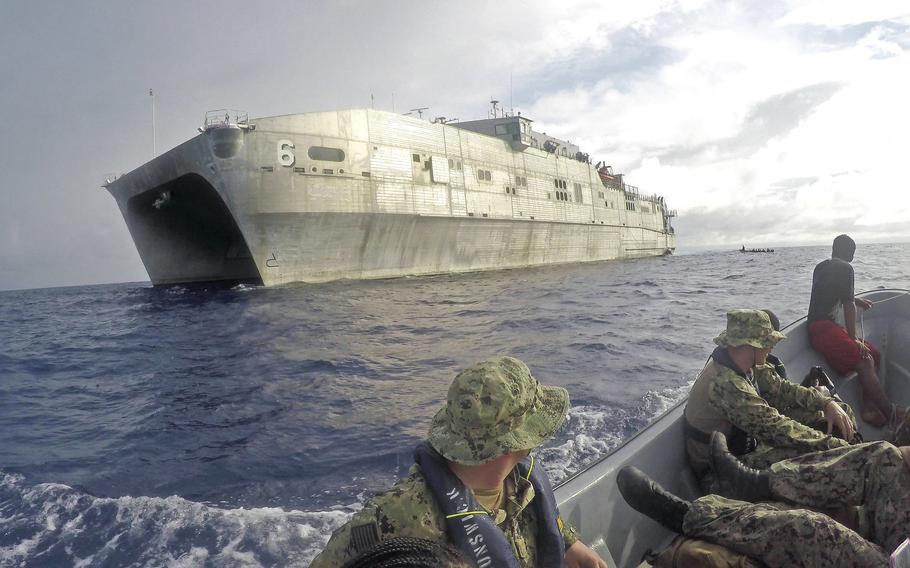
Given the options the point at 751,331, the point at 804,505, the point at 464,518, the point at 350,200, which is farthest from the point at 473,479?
the point at 350,200

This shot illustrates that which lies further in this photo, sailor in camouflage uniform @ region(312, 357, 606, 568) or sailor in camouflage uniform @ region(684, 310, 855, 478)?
sailor in camouflage uniform @ region(684, 310, 855, 478)

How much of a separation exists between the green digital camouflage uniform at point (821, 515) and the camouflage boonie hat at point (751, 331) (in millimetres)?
791

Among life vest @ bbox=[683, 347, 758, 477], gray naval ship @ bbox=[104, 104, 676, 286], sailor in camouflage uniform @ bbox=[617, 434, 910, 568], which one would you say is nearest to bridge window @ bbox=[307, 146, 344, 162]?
gray naval ship @ bbox=[104, 104, 676, 286]

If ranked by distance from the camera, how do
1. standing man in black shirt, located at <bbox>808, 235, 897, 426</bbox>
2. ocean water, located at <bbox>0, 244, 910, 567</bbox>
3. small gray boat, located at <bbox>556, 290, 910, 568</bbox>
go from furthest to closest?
1. standing man in black shirt, located at <bbox>808, 235, 897, 426</bbox>
2. ocean water, located at <bbox>0, 244, 910, 567</bbox>
3. small gray boat, located at <bbox>556, 290, 910, 568</bbox>

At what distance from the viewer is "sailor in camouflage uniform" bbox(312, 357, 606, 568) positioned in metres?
1.42

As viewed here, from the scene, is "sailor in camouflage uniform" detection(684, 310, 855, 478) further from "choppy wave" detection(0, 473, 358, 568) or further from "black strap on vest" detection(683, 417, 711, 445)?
"choppy wave" detection(0, 473, 358, 568)

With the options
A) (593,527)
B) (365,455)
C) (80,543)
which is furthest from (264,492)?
(593,527)

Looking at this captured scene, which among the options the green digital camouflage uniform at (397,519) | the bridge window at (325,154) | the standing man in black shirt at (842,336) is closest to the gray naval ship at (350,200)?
the bridge window at (325,154)

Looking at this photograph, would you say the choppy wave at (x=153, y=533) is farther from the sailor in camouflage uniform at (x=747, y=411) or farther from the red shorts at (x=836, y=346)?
the red shorts at (x=836, y=346)

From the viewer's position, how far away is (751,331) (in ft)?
10.5

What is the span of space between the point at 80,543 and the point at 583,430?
4.74 m

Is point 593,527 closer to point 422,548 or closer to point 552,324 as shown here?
point 422,548

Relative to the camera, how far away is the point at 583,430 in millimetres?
5543

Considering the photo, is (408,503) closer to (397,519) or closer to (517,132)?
(397,519)
